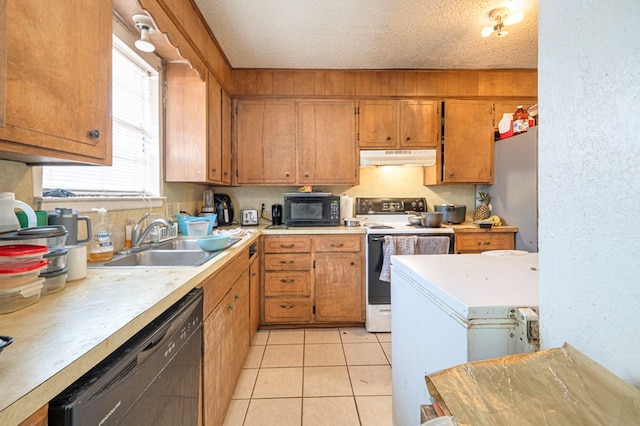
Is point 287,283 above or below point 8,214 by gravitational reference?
below

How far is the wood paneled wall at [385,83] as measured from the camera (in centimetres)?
285

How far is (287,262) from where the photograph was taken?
2.58 m

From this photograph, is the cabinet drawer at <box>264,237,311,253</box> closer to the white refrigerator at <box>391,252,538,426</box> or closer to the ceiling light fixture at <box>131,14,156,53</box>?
the white refrigerator at <box>391,252,538,426</box>

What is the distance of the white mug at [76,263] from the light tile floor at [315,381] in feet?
3.64

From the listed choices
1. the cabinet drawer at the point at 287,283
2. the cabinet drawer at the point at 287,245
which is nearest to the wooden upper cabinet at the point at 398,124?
the cabinet drawer at the point at 287,245

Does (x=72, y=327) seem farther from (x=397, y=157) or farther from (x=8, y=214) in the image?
(x=397, y=157)

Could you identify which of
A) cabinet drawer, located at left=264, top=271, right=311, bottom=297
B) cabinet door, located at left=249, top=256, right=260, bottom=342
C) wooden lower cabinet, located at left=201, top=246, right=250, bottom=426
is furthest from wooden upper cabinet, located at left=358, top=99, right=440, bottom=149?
wooden lower cabinet, located at left=201, top=246, right=250, bottom=426

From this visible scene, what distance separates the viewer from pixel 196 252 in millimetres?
1654

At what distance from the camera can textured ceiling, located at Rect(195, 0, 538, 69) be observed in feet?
6.42

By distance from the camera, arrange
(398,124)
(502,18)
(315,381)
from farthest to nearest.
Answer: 1. (398,124)
2. (502,18)
3. (315,381)

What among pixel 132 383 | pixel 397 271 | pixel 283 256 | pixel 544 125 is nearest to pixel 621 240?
pixel 544 125

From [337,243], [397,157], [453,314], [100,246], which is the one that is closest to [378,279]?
[337,243]

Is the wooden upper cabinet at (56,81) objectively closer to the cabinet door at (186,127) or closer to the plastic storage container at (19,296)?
the plastic storage container at (19,296)

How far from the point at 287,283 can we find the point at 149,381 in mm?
1846
